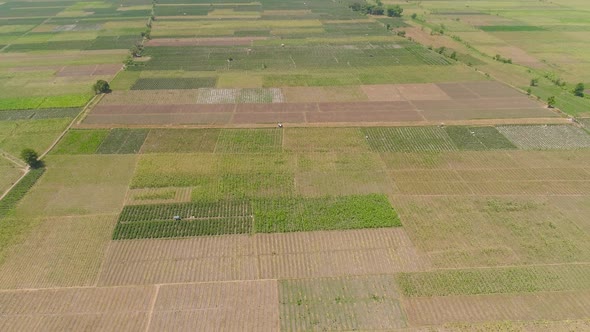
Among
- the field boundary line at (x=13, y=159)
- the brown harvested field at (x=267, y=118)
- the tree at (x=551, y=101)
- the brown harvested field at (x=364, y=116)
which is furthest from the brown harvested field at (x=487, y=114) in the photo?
the field boundary line at (x=13, y=159)

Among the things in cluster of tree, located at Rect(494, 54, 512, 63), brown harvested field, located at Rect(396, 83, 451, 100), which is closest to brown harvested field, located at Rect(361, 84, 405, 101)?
brown harvested field, located at Rect(396, 83, 451, 100)

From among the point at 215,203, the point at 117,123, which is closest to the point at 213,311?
the point at 215,203

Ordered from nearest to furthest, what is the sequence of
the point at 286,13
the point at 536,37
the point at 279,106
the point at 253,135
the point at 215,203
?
the point at 215,203, the point at 253,135, the point at 279,106, the point at 536,37, the point at 286,13

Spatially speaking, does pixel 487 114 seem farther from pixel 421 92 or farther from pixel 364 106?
pixel 364 106

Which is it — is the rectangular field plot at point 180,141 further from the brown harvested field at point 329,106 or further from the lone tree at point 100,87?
the lone tree at point 100,87

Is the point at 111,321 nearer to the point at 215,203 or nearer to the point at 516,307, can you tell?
the point at 215,203

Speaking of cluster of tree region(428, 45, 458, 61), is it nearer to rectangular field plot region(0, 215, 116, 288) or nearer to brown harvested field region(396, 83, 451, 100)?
brown harvested field region(396, 83, 451, 100)
